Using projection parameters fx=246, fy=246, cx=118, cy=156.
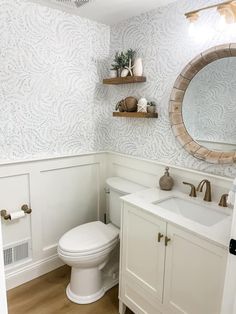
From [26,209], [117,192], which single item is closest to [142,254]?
[117,192]

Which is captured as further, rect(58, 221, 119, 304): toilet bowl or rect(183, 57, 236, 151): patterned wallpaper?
rect(58, 221, 119, 304): toilet bowl

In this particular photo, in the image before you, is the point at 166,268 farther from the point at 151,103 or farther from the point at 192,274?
the point at 151,103

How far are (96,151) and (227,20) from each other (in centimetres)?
152

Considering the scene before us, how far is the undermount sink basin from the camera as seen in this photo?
5.14 feet

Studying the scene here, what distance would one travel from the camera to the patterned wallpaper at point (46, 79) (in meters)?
1.81

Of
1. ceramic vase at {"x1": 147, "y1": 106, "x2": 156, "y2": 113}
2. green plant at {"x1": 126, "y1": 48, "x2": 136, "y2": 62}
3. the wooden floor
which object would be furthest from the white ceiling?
the wooden floor

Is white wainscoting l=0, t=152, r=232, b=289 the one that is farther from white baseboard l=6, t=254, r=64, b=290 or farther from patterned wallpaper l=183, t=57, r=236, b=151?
patterned wallpaper l=183, t=57, r=236, b=151

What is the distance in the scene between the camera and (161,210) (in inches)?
59.5

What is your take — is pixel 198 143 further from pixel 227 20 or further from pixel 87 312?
pixel 87 312

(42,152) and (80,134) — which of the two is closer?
(42,152)

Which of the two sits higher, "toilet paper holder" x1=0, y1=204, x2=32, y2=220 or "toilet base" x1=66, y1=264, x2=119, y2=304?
"toilet paper holder" x1=0, y1=204, x2=32, y2=220

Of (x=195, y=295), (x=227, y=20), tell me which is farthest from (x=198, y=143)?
(x=195, y=295)

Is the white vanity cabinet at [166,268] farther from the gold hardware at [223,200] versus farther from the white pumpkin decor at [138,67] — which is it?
the white pumpkin decor at [138,67]

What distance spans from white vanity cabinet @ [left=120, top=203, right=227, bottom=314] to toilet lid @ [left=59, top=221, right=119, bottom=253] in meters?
0.20
